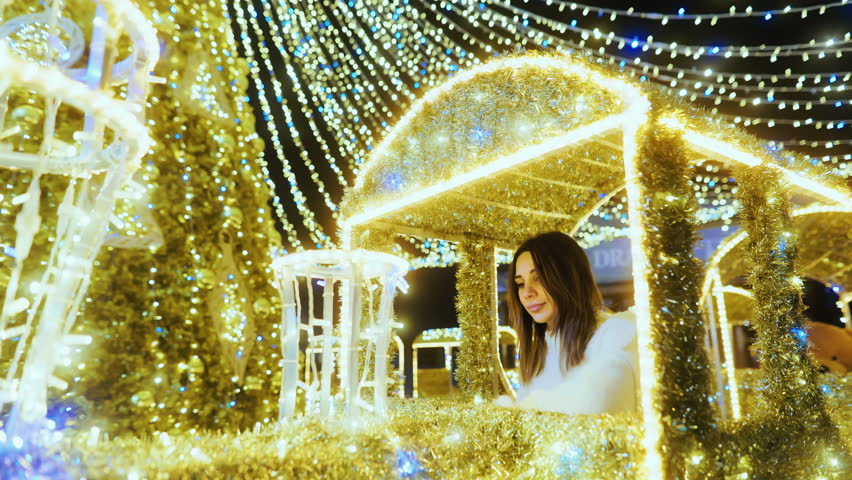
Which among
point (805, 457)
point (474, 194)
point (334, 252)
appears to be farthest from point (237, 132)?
point (805, 457)

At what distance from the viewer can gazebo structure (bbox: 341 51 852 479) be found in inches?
78.9

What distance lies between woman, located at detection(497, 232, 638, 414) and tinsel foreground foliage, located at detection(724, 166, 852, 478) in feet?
1.94

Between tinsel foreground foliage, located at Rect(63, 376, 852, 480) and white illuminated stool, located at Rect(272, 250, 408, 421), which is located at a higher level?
white illuminated stool, located at Rect(272, 250, 408, 421)

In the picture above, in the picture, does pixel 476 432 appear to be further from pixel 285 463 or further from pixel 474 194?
pixel 474 194

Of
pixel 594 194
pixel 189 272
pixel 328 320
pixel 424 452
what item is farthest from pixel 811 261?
pixel 189 272

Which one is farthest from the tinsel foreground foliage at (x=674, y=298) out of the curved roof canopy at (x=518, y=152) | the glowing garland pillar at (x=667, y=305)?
the curved roof canopy at (x=518, y=152)

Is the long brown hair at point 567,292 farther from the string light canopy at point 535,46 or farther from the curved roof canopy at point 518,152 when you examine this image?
the string light canopy at point 535,46

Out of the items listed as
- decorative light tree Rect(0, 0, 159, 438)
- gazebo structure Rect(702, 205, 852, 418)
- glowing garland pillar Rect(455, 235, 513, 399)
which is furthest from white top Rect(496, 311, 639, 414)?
gazebo structure Rect(702, 205, 852, 418)

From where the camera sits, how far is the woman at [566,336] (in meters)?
2.55

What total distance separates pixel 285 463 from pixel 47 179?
281 cm

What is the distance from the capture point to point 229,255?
412 cm

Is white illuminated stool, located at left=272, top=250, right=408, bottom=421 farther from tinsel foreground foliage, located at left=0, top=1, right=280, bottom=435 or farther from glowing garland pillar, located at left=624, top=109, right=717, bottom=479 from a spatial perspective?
tinsel foreground foliage, located at left=0, top=1, right=280, bottom=435

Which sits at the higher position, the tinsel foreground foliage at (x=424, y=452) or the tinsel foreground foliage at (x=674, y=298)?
the tinsel foreground foliage at (x=674, y=298)

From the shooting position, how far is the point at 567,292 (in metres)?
2.85
